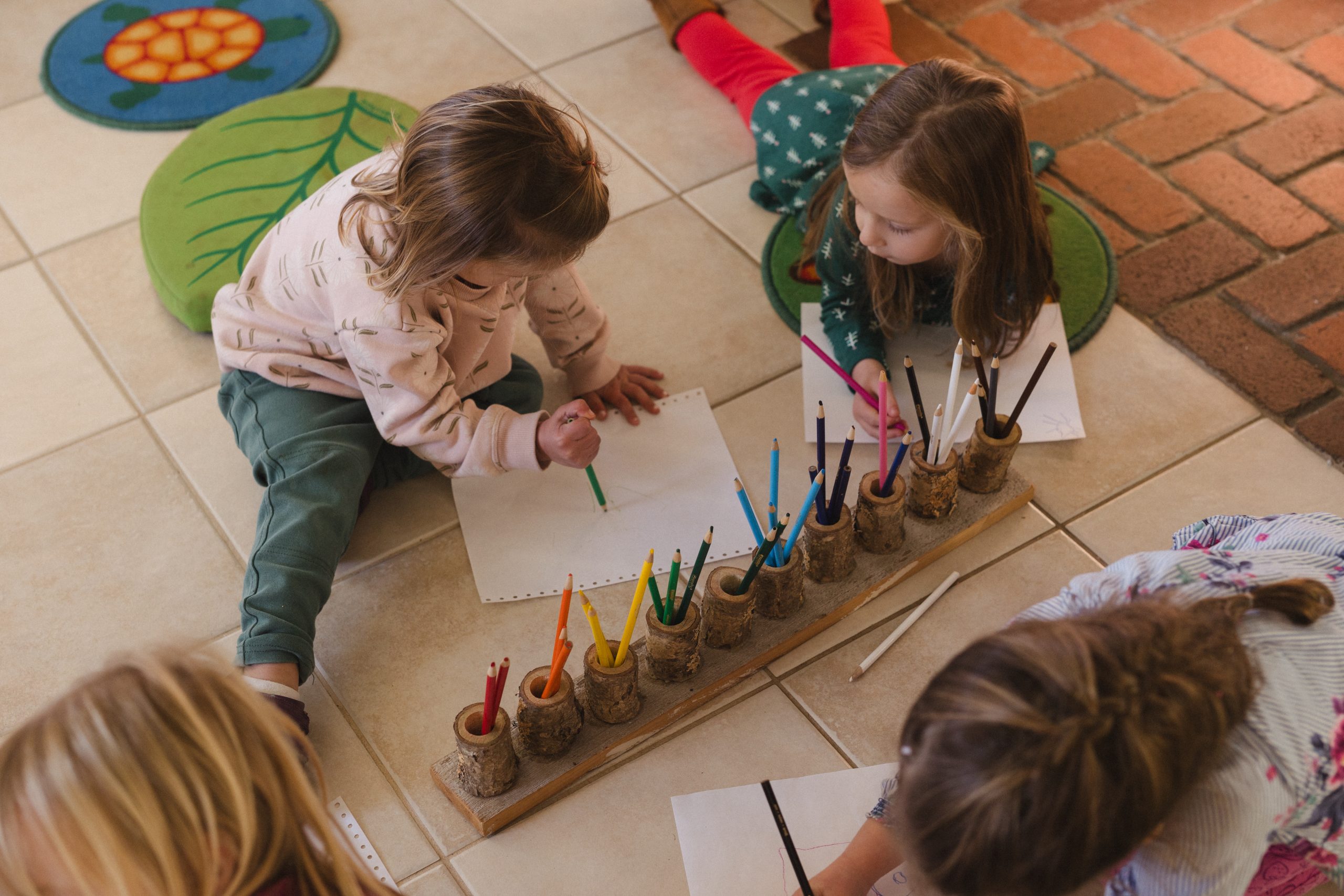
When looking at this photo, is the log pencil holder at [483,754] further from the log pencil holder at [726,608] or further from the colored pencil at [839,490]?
the colored pencil at [839,490]

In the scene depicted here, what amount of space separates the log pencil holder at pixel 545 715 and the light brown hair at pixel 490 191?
356mm

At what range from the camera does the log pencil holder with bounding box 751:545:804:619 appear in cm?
98

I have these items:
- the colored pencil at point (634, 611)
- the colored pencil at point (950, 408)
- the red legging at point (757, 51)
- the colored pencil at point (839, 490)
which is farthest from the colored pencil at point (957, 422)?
the red legging at point (757, 51)

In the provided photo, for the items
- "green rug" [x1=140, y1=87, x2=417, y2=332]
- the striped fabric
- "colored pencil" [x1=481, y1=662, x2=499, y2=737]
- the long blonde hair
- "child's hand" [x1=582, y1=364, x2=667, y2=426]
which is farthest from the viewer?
"green rug" [x1=140, y1=87, x2=417, y2=332]

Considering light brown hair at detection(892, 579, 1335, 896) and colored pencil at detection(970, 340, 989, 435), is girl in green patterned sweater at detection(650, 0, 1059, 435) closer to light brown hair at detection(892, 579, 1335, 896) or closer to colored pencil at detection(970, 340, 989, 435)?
colored pencil at detection(970, 340, 989, 435)

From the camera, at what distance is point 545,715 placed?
885mm

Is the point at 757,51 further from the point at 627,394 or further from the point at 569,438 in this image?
the point at 569,438

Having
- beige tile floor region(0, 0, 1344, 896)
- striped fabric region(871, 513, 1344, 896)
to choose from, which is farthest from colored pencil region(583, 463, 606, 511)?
striped fabric region(871, 513, 1344, 896)

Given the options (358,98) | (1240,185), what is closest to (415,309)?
(358,98)

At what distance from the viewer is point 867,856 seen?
842mm

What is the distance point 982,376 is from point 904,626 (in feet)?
0.81

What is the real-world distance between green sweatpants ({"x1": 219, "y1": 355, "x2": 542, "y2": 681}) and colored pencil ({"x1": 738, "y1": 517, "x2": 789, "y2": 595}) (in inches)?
15.5

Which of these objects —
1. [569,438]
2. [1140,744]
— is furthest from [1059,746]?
[569,438]

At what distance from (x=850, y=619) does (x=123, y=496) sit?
0.78m
